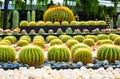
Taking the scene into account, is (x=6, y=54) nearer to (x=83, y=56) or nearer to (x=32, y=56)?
(x=32, y=56)

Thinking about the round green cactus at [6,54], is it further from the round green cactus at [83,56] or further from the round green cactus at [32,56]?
the round green cactus at [83,56]

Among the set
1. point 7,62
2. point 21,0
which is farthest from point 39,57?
point 21,0

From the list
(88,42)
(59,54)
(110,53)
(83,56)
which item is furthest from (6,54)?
(88,42)

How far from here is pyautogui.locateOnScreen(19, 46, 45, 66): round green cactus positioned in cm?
630

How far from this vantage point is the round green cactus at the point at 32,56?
6.30 metres

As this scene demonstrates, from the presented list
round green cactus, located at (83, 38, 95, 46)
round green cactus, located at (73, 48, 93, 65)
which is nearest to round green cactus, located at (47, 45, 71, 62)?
round green cactus, located at (73, 48, 93, 65)

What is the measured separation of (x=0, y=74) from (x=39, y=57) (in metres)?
2.02

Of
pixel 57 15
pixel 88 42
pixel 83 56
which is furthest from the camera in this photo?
pixel 57 15

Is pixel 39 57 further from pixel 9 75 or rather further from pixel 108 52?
pixel 9 75

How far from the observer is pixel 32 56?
6.34m

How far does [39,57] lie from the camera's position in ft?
20.9

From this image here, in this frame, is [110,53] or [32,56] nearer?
[32,56]

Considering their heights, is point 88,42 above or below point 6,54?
below

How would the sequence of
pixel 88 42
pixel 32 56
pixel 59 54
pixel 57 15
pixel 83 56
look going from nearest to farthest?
1. pixel 32 56
2. pixel 83 56
3. pixel 59 54
4. pixel 88 42
5. pixel 57 15
